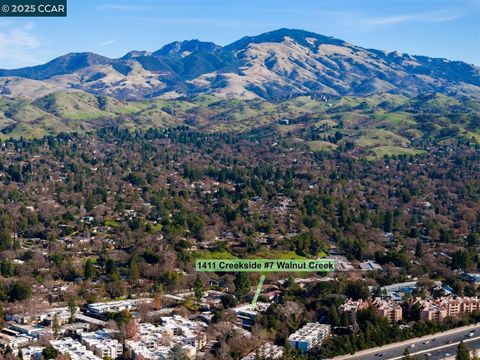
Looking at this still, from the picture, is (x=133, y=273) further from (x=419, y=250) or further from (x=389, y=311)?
(x=419, y=250)

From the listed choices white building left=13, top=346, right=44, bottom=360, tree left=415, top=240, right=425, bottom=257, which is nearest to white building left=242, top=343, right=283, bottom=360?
white building left=13, top=346, right=44, bottom=360

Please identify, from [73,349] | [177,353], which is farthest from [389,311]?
[73,349]

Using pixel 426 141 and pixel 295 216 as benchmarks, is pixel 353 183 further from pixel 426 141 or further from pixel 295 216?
pixel 426 141

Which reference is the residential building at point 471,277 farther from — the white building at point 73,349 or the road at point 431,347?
the white building at point 73,349

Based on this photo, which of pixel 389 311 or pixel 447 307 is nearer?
pixel 389 311

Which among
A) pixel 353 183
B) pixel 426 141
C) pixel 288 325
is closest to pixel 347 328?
pixel 288 325
